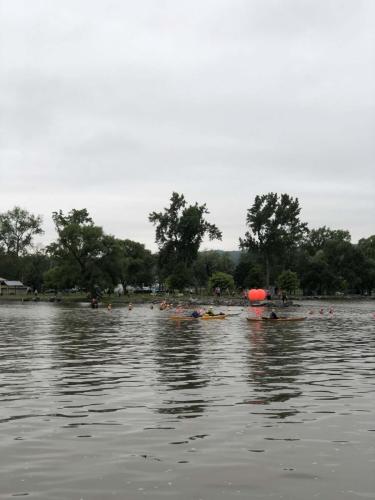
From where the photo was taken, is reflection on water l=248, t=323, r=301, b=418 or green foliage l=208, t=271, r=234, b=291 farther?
green foliage l=208, t=271, r=234, b=291

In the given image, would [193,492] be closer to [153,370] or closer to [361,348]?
[153,370]

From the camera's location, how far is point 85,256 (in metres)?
116

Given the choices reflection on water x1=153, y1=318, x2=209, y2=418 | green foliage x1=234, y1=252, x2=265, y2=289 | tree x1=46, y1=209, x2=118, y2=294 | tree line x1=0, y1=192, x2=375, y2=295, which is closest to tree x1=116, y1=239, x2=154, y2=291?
tree line x1=0, y1=192, x2=375, y2=295

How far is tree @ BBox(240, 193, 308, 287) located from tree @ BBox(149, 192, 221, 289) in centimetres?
1133

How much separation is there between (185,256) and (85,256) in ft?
101

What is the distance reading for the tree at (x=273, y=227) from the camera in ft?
437

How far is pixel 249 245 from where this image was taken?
134125mm

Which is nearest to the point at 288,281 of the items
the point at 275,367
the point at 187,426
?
the point at 275,367

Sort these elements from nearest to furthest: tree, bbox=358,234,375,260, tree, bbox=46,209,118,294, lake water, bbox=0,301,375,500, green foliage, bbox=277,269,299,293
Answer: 1. lake water, bbox=0,301,375,500
2. tree, bbox=46,209,118,294
3. green foliage, bbox=277,269,299,293
4. tree, bbox=358,234,375,260

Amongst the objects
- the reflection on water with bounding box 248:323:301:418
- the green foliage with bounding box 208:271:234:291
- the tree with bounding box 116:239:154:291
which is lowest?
the reflection on water with bounding box 248:323:301:418

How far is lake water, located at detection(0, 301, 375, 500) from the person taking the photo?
9.08 meters

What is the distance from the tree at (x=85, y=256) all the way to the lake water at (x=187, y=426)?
88827 mm

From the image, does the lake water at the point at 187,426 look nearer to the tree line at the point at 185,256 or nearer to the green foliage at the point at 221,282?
the tree line at the point at 185,256

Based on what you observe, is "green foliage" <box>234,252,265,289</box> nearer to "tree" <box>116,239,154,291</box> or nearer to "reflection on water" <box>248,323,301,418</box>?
"tree" <box>116,239,154,291</box>
